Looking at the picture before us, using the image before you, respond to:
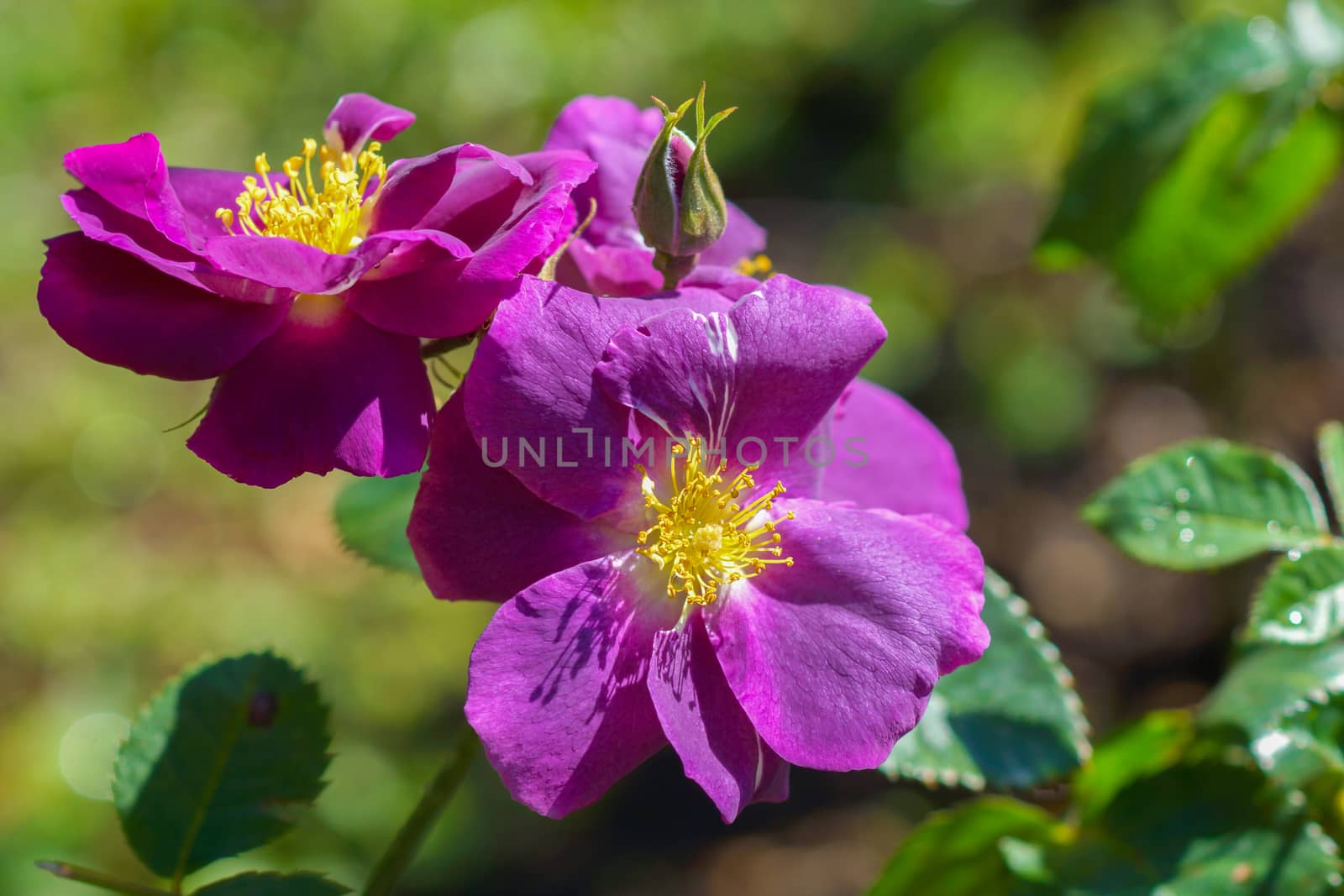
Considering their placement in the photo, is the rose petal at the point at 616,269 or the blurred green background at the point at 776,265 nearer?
the rose petal at the point at 616,269

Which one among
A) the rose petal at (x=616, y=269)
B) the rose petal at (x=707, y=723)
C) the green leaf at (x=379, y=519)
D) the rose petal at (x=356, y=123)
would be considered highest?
the rose petal at (x=356, y=123)

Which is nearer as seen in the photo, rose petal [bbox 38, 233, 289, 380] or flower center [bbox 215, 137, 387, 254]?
rose petal [bbox 38, 233, 289, 380]

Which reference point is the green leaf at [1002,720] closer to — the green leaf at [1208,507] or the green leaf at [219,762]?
the green leaf at [1208,507]

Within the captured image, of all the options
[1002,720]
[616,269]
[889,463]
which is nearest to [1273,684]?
[1002,720]

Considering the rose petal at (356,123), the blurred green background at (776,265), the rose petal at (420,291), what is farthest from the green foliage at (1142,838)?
the blurred green background at (776,265)

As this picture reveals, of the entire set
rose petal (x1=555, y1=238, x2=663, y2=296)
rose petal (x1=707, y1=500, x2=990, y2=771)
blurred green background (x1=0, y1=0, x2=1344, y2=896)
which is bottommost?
blurred green background (x1=0, y1=0, x2=1344, y2=896)

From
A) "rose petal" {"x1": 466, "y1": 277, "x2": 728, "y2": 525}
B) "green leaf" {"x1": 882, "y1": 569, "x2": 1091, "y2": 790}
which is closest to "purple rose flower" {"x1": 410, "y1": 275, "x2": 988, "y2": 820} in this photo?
"rose petal" {"x1": 466, "y1": 277, "x2": 728, "y2": 525}

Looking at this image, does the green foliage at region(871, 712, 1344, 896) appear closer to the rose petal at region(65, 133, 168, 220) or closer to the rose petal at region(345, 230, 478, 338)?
the rose petal at region(345, 230, 478, 338)
